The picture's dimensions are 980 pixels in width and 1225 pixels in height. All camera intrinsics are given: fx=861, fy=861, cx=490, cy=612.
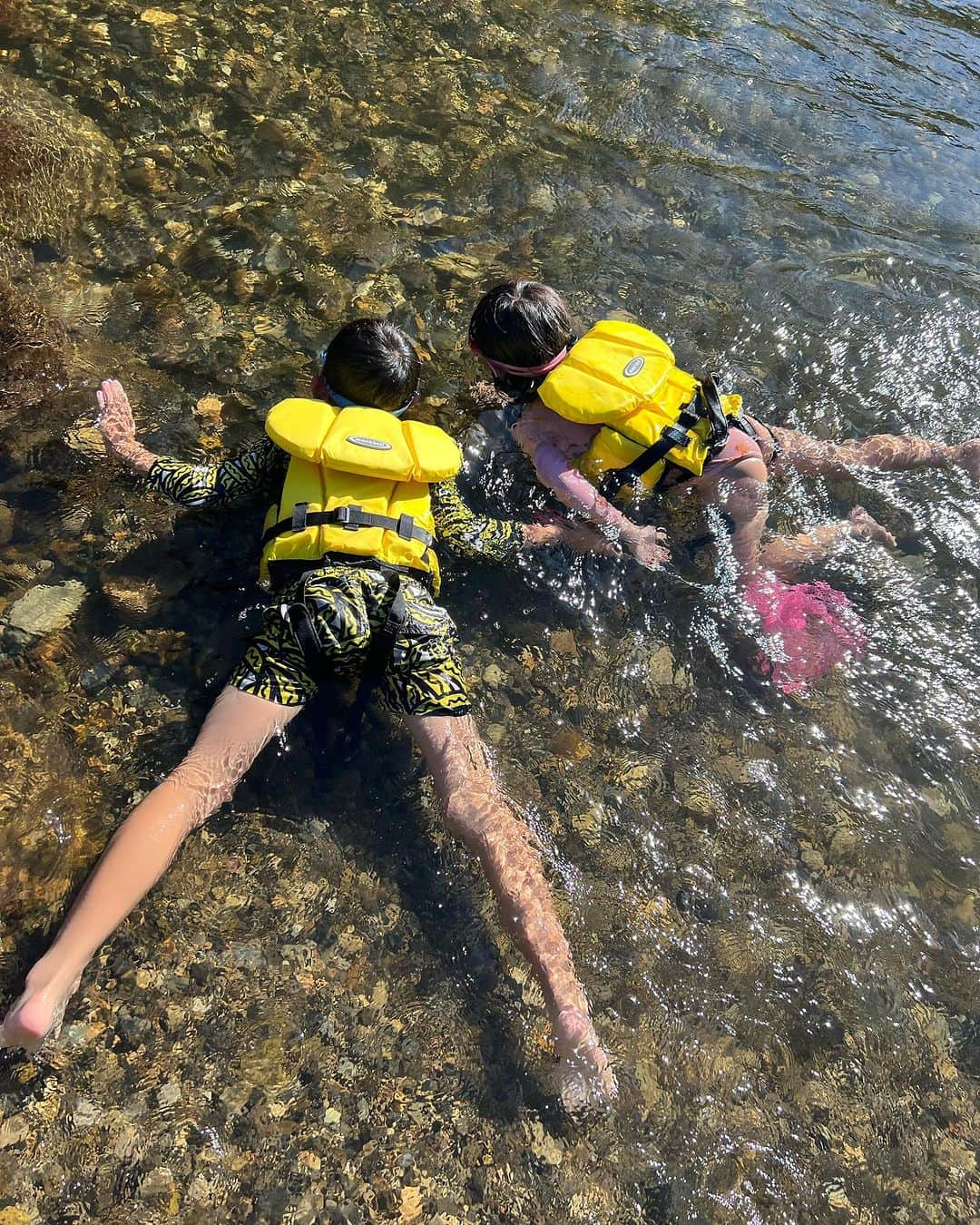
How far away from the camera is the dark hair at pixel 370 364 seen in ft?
12.3

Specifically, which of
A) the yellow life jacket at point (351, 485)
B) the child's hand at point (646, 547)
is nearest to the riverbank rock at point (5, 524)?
the yellow life jacket at point (351, 485)

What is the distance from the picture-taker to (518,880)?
3.31m

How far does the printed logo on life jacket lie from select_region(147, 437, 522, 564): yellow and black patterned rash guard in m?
0.43

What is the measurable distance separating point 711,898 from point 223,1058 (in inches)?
77.5

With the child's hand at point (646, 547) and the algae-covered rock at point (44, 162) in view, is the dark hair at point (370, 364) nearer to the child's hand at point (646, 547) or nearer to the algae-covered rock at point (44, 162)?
the child's hand at point (646, 547)

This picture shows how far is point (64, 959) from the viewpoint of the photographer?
2758 millimetres

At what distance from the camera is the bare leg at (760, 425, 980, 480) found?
204 inches

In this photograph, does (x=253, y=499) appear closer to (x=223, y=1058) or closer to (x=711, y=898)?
(x=223, y=1058)

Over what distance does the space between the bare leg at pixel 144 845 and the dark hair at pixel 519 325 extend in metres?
2.15

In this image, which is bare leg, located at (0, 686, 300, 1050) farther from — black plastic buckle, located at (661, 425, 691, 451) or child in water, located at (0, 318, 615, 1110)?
black plastic buckle, located at (661, 425, 691, 451)

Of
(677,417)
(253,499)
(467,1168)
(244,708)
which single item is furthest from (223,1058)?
(677,417)

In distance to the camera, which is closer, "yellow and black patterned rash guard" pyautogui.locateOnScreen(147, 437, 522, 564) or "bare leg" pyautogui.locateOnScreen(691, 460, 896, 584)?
"yellow and black patterned rash guard" pyautogui.locateOnScreen(147, 437, 522, 564)

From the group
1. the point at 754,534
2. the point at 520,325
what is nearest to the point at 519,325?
the point at 520,325

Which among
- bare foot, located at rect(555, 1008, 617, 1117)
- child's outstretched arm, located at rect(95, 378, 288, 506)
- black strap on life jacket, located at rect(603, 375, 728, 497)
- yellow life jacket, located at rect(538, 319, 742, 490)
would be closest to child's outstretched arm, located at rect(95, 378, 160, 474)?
child's outstretched arm, located at rect(95, 378, 288, 506)
